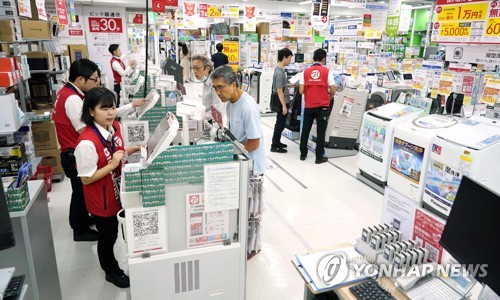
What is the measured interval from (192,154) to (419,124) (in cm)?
246

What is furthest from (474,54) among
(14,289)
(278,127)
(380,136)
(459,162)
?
(14,289)

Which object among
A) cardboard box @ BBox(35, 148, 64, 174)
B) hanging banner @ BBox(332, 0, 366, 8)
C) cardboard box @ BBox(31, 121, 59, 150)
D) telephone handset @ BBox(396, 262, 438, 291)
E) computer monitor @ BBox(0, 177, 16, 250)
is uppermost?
hanging banner @ BBox(332, 0, 366, 8)

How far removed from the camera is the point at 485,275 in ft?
4.85

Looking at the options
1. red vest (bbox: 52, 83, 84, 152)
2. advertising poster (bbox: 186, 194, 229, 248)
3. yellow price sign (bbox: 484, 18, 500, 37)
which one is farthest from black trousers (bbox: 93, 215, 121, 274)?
yellow price sign (bbox: 484, 18, 500, 37)

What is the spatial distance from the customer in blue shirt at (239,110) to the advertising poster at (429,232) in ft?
4.69

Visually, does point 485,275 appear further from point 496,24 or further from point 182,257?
point 496,24

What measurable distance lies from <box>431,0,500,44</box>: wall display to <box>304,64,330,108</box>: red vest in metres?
1.55

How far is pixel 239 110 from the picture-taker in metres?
3.00

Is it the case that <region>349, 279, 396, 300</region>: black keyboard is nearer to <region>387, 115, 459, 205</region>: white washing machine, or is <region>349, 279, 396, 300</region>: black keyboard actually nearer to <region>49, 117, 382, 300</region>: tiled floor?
<region>49, 117, 382, 300</region>: tiled floor

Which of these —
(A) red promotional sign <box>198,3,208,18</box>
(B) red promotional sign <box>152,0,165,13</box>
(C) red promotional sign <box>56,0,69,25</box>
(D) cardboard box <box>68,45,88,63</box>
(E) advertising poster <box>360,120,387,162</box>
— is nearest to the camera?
(E) advertising poster <box>360,120,387,162</box>

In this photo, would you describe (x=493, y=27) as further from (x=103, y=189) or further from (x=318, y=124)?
(x=103, y=189)

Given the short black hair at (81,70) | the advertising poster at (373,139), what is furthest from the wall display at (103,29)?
the advertising poster at (373,139)

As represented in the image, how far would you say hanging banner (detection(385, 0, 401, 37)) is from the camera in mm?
10103

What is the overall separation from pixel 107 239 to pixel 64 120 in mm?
1179
